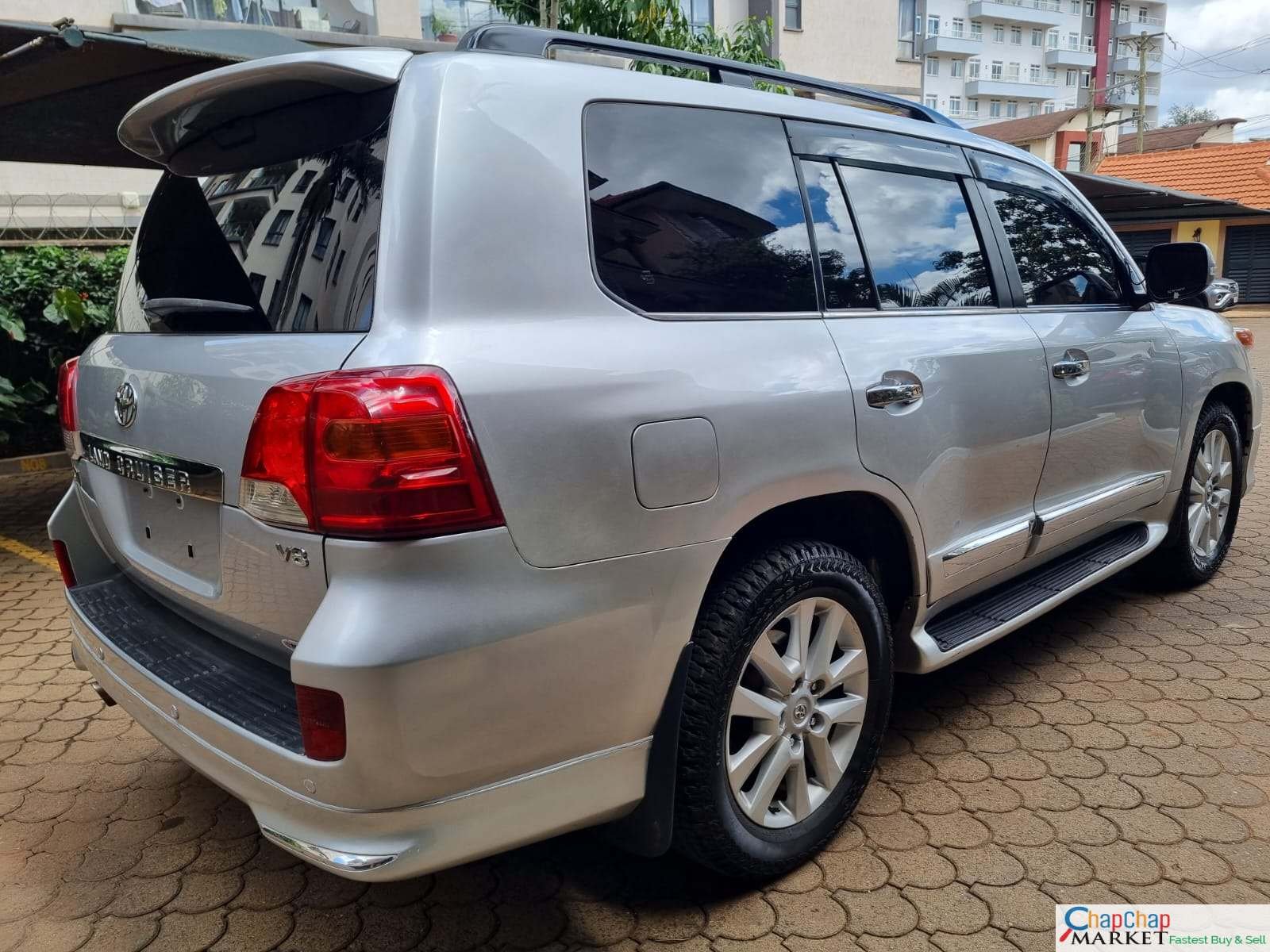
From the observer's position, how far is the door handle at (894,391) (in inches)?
92.6

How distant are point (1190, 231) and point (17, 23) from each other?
28448 millimetres

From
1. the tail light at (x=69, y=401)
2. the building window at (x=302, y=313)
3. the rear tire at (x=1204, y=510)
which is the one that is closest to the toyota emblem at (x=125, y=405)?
the tail light at (x=69, y=401)

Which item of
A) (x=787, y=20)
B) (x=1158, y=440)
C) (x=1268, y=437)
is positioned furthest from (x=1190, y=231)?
(x=1158, y=440)

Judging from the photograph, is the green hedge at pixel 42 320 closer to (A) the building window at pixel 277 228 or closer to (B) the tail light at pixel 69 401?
(B) the tail light at pixel 69 401

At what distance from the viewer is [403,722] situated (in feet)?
5.16

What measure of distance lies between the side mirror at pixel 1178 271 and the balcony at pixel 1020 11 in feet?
211

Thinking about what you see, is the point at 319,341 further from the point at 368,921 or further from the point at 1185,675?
the point at 1185,675

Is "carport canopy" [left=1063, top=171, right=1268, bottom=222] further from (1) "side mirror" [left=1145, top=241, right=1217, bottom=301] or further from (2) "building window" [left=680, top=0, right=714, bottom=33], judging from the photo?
(2) "building window" [left=680, top=0, right=714, bottom=33]

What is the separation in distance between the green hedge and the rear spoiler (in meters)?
5.47

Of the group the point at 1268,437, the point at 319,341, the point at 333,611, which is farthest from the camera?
the point at 1268,437

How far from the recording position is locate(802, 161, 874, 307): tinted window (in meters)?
2.42

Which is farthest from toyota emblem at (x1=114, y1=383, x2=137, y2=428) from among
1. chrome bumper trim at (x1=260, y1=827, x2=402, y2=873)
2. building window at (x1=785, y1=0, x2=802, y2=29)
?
building window at (x1=785, y1=0, x2=802, y2=29)

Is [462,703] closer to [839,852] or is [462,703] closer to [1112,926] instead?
[839,852]

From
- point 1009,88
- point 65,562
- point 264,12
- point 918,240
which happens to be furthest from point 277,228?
point 1009,88
